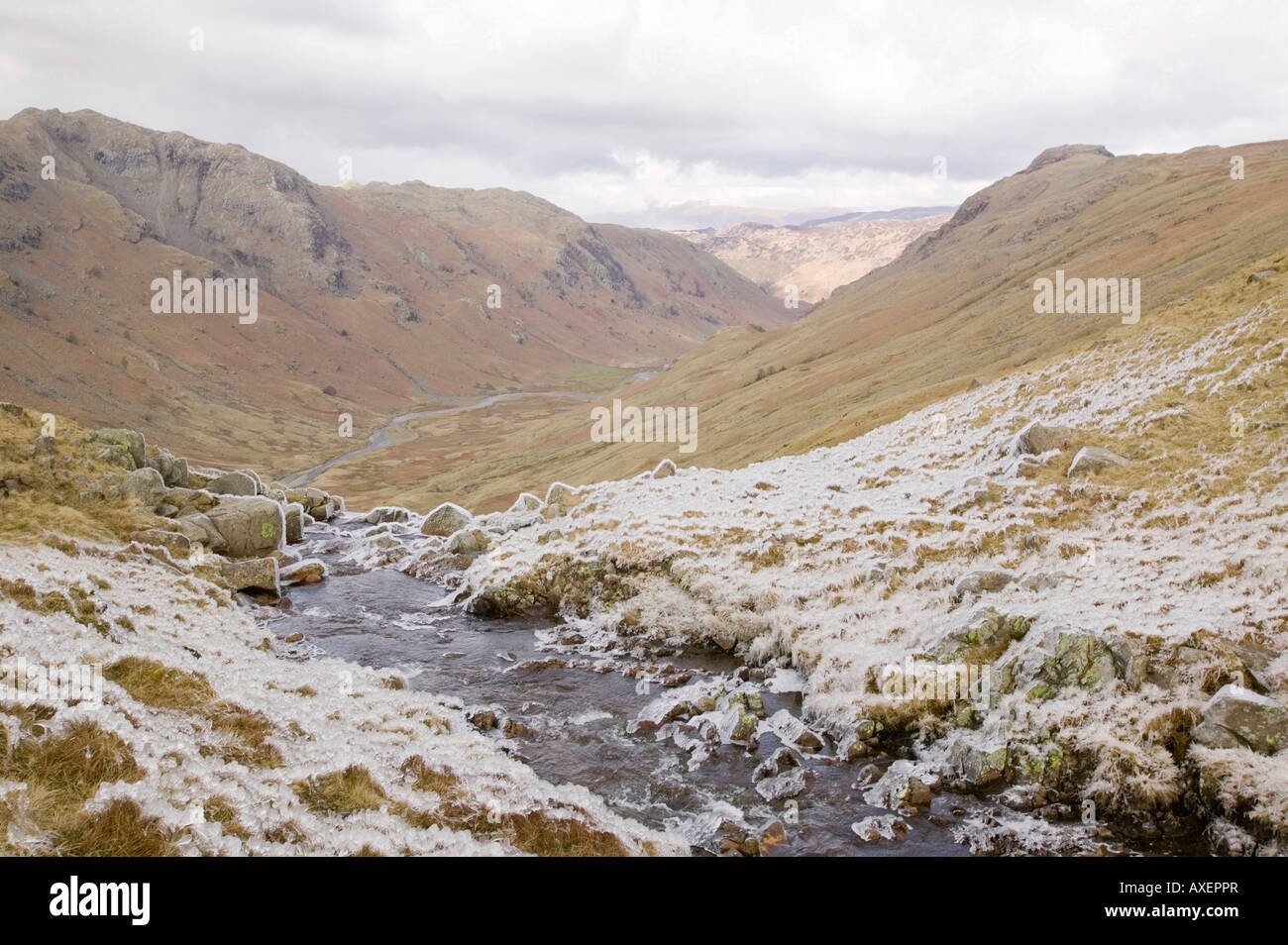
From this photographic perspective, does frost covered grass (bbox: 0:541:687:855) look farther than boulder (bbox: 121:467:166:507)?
No

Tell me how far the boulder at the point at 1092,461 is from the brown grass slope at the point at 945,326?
766 inches

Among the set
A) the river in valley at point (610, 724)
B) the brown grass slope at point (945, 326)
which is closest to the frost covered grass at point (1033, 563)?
the river in valley at point (610, 724)

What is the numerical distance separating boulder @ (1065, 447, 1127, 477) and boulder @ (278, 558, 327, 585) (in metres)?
37.2

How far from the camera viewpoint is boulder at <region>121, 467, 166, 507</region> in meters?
39.1

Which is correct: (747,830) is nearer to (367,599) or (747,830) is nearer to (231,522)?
(367,599)

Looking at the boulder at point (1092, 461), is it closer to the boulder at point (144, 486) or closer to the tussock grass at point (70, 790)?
the tussock grass at point (70, 790)

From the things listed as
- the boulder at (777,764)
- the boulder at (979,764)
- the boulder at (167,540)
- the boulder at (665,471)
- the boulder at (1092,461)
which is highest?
the boulder at (1092,461)

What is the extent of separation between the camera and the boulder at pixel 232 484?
50.8 meters

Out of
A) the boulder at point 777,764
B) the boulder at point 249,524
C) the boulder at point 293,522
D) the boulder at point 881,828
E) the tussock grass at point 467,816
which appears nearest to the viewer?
the tussock grass at point 467,816

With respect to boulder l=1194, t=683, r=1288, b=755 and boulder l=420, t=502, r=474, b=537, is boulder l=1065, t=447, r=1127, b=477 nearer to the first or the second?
boulder l=1194, t=683, r=1288, b=755

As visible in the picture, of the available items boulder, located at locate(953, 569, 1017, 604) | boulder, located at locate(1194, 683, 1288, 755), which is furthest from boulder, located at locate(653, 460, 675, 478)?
boulder, located at locate(1194, 683, 1288, 755)

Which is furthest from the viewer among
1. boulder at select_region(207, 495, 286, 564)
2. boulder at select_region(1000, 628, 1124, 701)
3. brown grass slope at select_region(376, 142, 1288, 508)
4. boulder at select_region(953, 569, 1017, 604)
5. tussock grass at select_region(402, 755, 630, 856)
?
brown grass slope at select_region(376, 142, 1288, 508)
